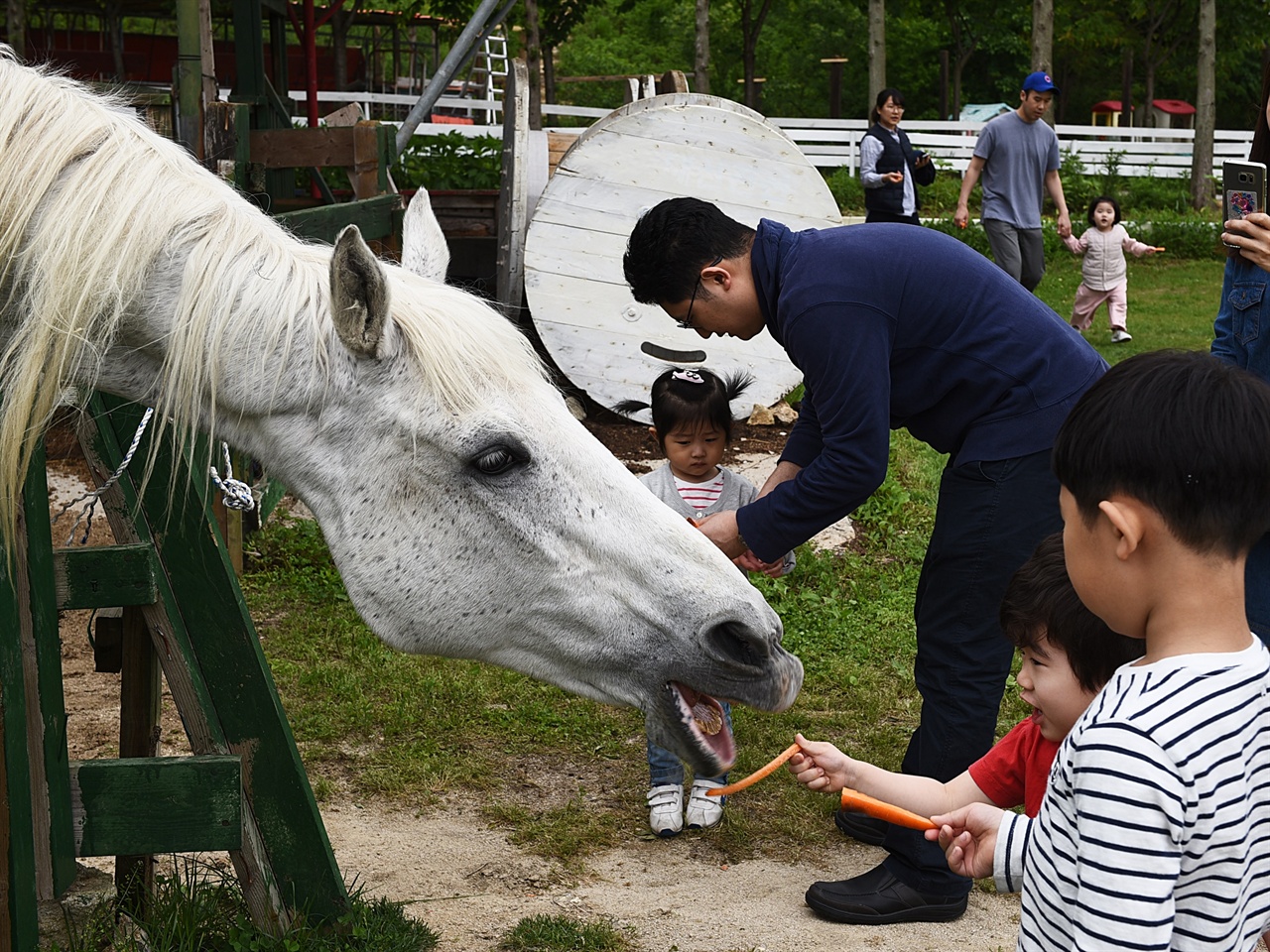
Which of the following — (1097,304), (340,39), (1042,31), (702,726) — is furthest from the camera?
(340,39)

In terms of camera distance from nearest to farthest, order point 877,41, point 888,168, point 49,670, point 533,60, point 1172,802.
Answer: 1. point 1172,802
2. point 49,670
3. point 888,168
4. point 533,60
5. point 877,41

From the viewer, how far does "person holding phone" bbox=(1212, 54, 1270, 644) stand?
2328mm

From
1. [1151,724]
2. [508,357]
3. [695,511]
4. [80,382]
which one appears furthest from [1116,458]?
A: [695,511]

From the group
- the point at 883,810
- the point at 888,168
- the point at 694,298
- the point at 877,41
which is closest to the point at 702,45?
the point at 877,41

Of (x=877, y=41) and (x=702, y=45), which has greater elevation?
(x=877, y=41)

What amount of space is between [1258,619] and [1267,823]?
44.7 inches

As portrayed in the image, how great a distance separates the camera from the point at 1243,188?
8.07 feet

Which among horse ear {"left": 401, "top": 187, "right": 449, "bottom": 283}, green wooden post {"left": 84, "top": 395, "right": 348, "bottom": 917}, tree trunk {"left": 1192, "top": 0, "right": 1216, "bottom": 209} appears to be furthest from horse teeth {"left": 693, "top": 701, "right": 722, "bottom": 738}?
tree trunk {"left": 1192, "top": 0, "right": 1216, "bottom": 209}

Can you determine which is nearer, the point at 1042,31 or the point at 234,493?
the point at 234,493

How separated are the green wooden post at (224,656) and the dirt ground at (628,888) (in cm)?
55

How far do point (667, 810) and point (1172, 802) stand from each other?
7.91 feet

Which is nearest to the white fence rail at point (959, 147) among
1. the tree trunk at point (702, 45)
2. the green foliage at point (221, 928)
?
the tree trunk at point (702, 45)

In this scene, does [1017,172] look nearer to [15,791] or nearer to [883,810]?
[883,810]

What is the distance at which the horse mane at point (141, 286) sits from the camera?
1881 mm
